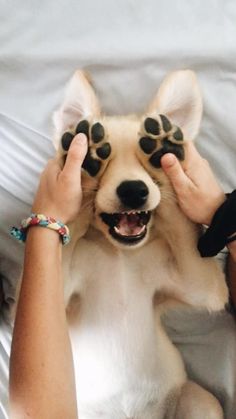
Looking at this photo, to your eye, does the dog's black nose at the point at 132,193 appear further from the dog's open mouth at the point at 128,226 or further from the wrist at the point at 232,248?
the wrist at the point at 232,248

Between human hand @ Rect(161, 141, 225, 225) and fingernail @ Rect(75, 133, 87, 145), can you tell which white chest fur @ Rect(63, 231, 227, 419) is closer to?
human hand @ Rect(161, 141, 225, 225)

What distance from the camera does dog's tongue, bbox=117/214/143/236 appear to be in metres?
0.84

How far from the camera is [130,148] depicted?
830 millimetres

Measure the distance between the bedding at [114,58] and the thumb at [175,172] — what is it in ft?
0.40

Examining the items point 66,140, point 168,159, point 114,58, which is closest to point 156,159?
point 168,159

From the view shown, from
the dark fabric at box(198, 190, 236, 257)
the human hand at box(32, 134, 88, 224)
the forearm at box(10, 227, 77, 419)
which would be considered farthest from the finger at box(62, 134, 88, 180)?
the dark fabric at box(198, 190, 236, 257)

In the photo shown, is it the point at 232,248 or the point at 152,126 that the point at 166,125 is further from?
the point at 232,248

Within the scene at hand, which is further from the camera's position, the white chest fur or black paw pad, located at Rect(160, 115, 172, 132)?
the white chest fur

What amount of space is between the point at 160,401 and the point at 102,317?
0.17 metres

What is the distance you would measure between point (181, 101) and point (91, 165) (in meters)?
0.18

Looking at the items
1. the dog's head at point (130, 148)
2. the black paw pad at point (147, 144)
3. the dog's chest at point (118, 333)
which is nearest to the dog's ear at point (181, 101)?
the dog's head at point (130, 148)

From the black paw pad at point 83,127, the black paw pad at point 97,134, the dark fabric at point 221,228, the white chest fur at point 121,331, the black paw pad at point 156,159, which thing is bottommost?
the white chest fur at point 121,331

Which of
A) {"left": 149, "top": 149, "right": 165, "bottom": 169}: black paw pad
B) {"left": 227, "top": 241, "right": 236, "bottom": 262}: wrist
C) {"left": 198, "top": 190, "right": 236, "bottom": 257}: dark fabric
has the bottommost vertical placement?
{"left": 227, "top": 241, "right": 236, "bottom": 262}: wrist

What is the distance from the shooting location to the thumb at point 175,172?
0.79 metres
